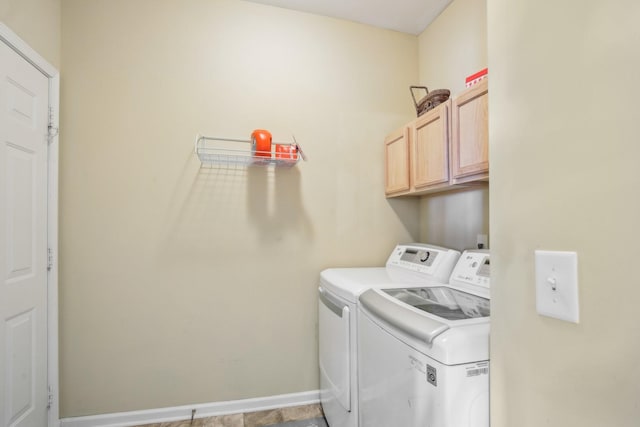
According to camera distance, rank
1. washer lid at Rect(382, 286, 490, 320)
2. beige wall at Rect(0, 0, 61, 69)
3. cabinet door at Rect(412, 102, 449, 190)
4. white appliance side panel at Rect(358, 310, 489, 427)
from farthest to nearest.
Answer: cabinet door at Rect(412, 102, 449, 190) < beige wall at Rect(0, 0, 61, 69) < washer lid at Rect(382, 286, 490, 320) < white appliance side panel at Rect(358, 310, 489, 427)

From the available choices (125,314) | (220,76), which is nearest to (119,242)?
(125,314)

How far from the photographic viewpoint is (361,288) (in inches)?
56.6

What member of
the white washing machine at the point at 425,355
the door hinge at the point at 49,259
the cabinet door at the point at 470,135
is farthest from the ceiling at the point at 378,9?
the door hinge at the point at 49,259

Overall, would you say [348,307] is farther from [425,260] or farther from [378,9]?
[378,9]

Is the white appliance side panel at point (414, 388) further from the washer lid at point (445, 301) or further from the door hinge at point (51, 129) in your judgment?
the door hinge at point (51, 129)

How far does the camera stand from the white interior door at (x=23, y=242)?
54.9 inches

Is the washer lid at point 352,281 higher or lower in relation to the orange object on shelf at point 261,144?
lower

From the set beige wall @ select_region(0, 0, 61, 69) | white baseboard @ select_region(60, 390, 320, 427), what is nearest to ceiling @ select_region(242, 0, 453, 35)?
beige wall @ select_region(0, 0, 61, 69)

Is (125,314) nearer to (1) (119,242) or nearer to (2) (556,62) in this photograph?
(1) (119,242)

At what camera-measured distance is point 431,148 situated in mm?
1689

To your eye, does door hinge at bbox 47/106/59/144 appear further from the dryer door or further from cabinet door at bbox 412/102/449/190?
cabinet door at bbox 412/102/449/190

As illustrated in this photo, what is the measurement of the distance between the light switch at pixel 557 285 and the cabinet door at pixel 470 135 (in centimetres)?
84

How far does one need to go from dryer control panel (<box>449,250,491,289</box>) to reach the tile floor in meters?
1.25

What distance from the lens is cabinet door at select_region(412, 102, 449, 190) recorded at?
5.14 feet
